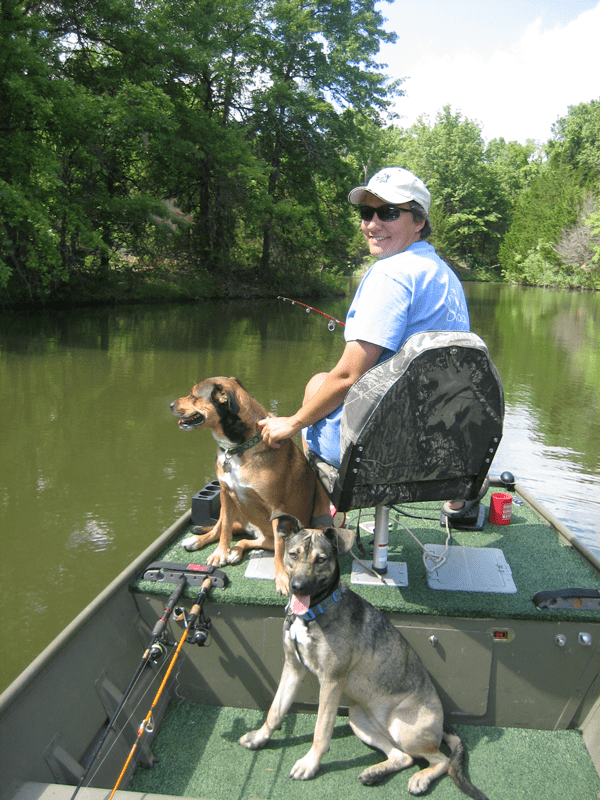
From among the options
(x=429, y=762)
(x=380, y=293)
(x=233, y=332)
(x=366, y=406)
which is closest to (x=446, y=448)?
(x=366, y=406)

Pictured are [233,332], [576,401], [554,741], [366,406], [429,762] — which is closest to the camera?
[366,406]

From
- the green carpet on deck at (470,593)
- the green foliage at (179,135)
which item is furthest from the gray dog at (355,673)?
the green foliage at (179,135)

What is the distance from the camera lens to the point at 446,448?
266 centimetres

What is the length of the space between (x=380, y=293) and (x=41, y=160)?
1775 centimetres

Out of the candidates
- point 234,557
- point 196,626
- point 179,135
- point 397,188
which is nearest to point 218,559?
point 234,557

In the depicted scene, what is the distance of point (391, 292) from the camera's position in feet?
8.48

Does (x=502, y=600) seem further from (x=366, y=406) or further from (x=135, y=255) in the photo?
(x=135, y=255)

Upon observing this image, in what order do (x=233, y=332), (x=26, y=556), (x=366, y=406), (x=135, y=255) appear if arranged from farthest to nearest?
1. (x=135, y=255)
2. (x=233, y=332)
3. (x=26, y=556)
4. (x=366, y=406)

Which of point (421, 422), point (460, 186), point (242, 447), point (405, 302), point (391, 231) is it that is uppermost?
point (460, 186)

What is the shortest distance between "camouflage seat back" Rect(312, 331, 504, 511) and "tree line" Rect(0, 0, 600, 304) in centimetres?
1367

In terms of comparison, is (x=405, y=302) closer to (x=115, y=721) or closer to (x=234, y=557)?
(x=234, y=557)

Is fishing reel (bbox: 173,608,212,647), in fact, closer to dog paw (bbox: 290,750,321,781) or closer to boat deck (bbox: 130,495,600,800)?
boat deck (bbox: 130,495,600,800)

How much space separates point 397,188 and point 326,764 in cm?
272

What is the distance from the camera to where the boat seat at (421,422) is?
2.46 m
